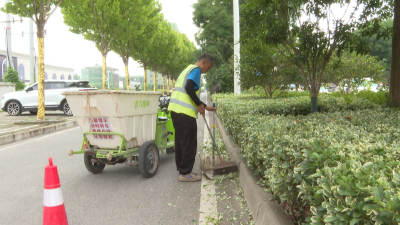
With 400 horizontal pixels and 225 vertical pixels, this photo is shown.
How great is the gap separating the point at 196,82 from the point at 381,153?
9.87 ft

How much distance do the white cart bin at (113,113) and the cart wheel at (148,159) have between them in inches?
6.8

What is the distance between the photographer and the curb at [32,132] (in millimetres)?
8750

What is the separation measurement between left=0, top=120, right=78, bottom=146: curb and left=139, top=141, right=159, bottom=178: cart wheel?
543 centimetres

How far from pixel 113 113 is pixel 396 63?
5711 millimetres

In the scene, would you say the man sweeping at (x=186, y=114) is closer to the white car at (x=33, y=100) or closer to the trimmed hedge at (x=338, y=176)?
the trimmed hedge at (x=338, y=176)

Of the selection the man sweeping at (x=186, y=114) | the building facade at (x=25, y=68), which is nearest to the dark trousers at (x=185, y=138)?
the man sweeping at (x=186, y=114)

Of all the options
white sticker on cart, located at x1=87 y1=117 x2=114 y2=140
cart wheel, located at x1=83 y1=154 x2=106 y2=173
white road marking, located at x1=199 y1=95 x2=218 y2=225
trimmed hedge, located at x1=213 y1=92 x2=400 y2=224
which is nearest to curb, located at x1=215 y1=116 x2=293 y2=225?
trimmed hedge, located at x1=213 y1=92 x2=400 y2=224

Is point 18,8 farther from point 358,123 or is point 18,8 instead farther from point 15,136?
point 358,123

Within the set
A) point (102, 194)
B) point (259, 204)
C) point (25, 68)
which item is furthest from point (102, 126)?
point (25, 68)

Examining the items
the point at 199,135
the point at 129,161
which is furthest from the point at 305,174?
the point at 199,135

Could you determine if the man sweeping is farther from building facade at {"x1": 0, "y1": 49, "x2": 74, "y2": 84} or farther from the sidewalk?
building facade at {"x1": 0, "y1": 49, "x2": 74, "y2": 84}

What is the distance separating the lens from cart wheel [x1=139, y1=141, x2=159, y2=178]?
195 inches

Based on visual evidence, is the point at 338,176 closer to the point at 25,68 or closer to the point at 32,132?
the point at 32,132

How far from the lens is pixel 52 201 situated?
3090 millimetres
